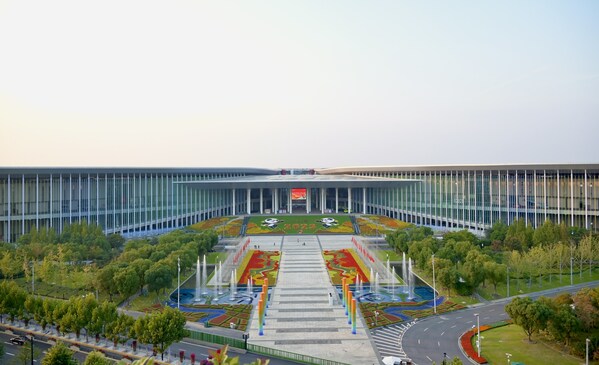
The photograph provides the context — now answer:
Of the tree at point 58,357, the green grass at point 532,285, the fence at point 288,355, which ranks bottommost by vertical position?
the fence at point 288,355

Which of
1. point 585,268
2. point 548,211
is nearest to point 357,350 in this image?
point 585,268

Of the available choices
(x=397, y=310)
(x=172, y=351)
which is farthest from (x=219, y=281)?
(x=397, y=310)

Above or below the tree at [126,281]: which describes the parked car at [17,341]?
below

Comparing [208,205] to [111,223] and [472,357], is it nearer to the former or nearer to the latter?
[111,223]

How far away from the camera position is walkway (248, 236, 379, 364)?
32000 mm

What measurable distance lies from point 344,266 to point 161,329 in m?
32.7

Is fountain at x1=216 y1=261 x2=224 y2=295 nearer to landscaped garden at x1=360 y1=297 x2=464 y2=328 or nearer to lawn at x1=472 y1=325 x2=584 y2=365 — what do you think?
landscaped garden at x1=360 y1=297 x2=464 y2=328

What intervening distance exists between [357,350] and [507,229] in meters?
44.9

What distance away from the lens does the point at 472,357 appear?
30.7m

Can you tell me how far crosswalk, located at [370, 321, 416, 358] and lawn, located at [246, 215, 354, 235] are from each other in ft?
164

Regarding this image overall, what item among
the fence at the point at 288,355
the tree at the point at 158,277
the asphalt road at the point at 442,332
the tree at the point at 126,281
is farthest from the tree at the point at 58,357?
the asphalt road at the point at 442,332

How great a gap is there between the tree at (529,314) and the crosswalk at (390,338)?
26.0 ft

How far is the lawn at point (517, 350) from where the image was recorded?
98.4 feet

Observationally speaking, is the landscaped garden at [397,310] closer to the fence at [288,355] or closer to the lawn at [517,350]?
the lawn at [517,350]
